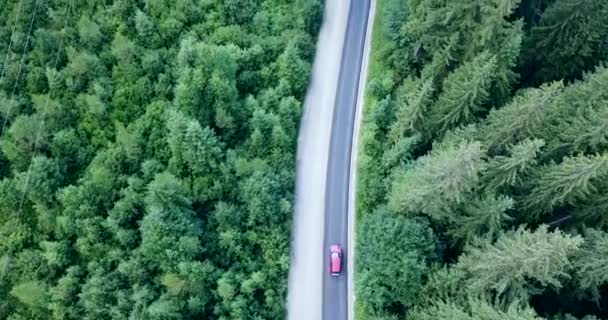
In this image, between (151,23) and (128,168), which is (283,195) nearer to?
(128,168)

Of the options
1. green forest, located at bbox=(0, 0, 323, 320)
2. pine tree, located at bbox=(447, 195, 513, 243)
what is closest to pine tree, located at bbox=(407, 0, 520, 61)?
green forest, located at bbox=(0, 0, 323, 320)

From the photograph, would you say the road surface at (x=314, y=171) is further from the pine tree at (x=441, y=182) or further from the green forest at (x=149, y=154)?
the pine tree at (x=441, y=182)

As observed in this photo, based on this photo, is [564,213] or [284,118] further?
[284,118]

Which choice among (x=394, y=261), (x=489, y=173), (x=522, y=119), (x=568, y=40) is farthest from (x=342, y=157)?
(x=568, y=40)

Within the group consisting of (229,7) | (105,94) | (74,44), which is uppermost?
(229,7)

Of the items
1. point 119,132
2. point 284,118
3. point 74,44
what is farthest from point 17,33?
point 284,118

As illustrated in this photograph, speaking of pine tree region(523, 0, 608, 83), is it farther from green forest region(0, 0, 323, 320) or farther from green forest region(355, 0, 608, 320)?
green forest region(0, 0, 323, 320)

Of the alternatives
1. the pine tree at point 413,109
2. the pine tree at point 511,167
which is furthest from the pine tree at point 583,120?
the pine tree at point 413,109
